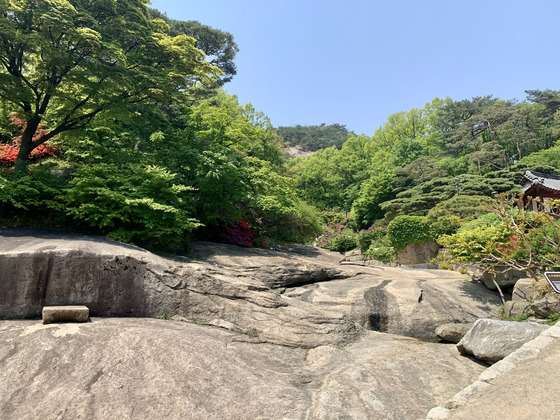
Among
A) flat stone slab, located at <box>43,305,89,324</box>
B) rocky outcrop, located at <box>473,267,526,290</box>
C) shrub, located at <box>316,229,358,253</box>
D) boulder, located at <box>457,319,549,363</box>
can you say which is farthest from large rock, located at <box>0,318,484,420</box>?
shrub, located at <box>316,229,358,253</box>

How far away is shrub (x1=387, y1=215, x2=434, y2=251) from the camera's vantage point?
59.9 ft

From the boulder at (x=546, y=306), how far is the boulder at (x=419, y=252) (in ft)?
34.7

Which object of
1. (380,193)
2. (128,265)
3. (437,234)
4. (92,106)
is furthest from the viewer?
(380,193)

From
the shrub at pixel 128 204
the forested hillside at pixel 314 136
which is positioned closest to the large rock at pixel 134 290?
the shrub at pixel 128 204

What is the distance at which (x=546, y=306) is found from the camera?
7.87 meters

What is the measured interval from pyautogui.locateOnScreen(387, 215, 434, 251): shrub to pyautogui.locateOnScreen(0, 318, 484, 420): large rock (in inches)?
491

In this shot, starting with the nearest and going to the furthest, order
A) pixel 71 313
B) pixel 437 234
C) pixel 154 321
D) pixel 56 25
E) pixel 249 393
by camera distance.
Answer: pixel 249 393 → pixel 71 313 → pixel 154 321 → pixel 56 25 → pixel 437 234

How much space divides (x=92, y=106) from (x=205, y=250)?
6.30 m

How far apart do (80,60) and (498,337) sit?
1247 centimetres

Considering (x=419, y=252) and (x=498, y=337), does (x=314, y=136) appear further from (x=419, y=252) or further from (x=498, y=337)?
(x=498, y=337)

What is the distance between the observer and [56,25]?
28.7 ft

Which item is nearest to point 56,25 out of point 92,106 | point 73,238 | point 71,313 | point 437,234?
point 92,106

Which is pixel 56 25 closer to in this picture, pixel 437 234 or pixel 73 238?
pixel 73 238

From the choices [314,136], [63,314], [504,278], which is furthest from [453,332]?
[314,136]
